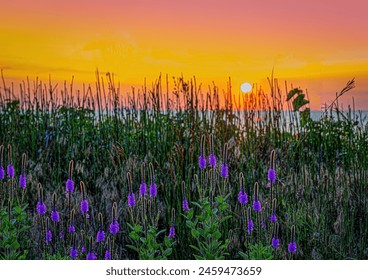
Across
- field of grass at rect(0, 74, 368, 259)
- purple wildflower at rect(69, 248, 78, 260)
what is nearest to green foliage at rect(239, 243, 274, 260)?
field of grass at rect(0, 74, 368, 259)

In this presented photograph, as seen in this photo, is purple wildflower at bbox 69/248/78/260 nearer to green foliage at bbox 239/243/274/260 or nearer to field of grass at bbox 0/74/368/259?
field of grass at bbox 0/74/368/259

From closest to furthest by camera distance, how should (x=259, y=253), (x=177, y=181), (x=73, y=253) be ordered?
(x=259, y=253), (x=73, y=253), (x=177, y=181)

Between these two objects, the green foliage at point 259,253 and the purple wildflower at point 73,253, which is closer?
the green foliage at point 259,253

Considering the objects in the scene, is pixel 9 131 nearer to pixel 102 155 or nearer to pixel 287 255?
pixel 102 155

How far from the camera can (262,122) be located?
4.07m

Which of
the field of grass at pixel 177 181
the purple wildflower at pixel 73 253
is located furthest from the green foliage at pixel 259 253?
the purple wildflower at pixel 73 253

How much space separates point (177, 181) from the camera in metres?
3.10

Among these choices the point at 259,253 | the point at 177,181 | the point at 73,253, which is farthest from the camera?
the point at 177,181

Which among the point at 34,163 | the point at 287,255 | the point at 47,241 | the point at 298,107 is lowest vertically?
the point at 287,255

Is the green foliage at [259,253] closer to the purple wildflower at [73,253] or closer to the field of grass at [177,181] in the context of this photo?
the field of grass at [177,181]

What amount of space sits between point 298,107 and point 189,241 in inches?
69.0

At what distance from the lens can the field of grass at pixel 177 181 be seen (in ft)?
8.27
